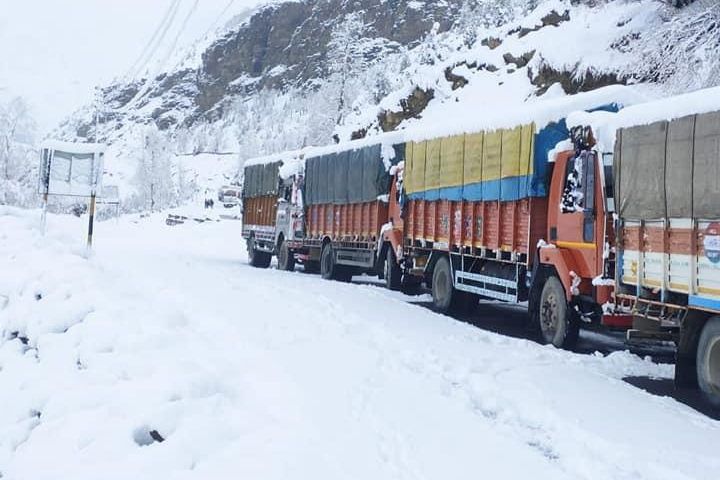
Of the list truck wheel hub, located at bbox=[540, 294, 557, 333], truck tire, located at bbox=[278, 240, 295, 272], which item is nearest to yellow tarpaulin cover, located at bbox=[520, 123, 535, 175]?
truck wheel hub, located at bbox=[540, 294, 557, 333]

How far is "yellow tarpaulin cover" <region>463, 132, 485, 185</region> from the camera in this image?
14.3 m

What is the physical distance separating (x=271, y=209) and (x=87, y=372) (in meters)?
19.7

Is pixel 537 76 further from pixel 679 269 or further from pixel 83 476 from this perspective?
pixel 83 476

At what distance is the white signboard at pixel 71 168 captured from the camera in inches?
736

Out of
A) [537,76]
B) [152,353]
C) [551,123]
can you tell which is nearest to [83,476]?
[152,353]

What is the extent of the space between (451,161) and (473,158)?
88 centimetres

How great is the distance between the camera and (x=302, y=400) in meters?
7.20

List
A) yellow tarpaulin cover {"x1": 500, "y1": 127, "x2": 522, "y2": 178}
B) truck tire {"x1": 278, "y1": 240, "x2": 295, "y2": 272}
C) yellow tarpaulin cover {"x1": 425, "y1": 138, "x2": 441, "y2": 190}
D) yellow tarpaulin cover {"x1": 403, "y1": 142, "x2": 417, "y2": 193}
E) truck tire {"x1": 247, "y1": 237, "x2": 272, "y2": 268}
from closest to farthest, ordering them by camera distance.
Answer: yellow tarpaulin cover {"x1": 500, "y1": 127, "x2": 522, "y2": 178}, yellow tarpaulin cover {"x1": 425, "y1": 138, "x2": 441, "y2": 190}, yellow tarpaulin cover {"x1": 403, "y1": 142, "x2": 417, "y2": 193}, truck tire {"x1": 278, "y1": 240, "x2": 295, "y2": 272}, truck tire {"x1": 247, "y1": 237, "x2": 272, "y2": 268}

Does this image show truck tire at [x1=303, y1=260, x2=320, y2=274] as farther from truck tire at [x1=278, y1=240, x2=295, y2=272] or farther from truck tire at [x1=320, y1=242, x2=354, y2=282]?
truck tire at [x1=320, y1=242, x2=354, y2=282]

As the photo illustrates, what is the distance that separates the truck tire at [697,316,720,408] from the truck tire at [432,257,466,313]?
748 cm

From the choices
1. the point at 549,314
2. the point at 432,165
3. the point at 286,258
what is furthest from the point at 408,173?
the point at 286,258

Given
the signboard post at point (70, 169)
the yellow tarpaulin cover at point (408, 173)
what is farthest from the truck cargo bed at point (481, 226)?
the signboard post at point (70, 169)

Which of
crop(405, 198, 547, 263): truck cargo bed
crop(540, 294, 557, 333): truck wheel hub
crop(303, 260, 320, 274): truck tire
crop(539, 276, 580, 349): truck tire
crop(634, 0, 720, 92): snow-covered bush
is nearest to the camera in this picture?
crop(539, 276, 580, 349): truck tire

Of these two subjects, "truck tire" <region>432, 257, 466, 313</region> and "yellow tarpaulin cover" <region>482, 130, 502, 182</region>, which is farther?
"truck tire" <region>432, 257, 466, 313</region>
